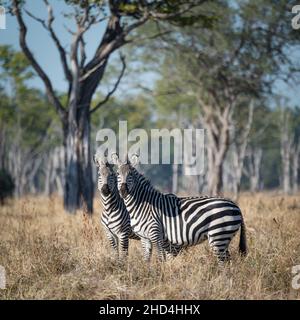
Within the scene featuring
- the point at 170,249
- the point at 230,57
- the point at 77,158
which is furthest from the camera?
the point at 230,57

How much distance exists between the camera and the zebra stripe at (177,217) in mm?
7559

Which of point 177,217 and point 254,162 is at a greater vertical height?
point 177,217

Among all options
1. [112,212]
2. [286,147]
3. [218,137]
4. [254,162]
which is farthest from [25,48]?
[254,162]

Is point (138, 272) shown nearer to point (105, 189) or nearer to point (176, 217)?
point (176, 217)

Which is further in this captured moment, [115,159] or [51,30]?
[51,30]

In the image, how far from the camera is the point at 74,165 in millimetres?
16562

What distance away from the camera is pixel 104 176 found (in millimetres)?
8203

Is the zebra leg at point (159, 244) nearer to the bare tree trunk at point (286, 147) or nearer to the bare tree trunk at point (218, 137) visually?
the bare tree trunk at point (218, 137)

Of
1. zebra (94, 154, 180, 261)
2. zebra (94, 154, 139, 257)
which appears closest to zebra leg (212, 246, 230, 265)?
zebra (94, 154, 180, 261)

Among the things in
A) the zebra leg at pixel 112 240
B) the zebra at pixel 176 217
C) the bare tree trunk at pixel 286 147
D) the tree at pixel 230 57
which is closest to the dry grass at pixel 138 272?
the zebra leg at pixel 112 240

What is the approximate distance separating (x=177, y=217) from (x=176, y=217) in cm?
2

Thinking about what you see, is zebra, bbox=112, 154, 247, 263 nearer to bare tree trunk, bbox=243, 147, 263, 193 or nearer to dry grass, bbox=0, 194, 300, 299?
dry grass, bbox=0, 194, 300, 299

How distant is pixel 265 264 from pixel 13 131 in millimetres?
37422
